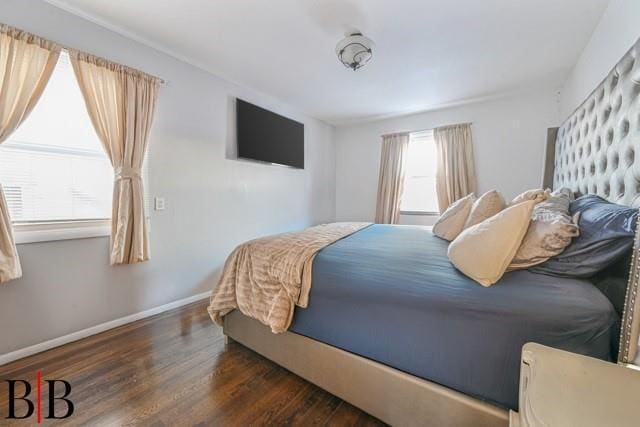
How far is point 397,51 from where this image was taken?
2.42 m

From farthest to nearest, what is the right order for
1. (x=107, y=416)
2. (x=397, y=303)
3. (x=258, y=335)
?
(x=258, y=335)
(x=107, y=416)
(x=397, y=303)

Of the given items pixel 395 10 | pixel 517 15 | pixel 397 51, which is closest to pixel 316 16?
pixel 395 10

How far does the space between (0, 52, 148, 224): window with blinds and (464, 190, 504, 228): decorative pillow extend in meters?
2.91

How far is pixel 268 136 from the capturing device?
11.5 feet

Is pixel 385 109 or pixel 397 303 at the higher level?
pixel 385 109

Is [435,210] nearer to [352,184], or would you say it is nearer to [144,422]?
[352,184]

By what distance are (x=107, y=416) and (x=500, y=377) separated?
185 centimetres

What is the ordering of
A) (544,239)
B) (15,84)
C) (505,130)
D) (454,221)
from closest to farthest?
(544,239)
(15,84)
(454,221)
(505,130)

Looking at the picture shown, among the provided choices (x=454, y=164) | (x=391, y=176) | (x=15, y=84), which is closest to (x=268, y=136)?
(x=391, y=176)

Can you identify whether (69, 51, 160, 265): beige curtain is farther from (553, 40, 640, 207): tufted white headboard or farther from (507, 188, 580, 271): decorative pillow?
(553, 40, 640, 207): tufted white headboard

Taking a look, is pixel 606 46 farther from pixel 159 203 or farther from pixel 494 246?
pixel 159 203

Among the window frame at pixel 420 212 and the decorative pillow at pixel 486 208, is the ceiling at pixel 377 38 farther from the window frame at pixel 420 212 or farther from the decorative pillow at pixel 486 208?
the decorative pillow at pixel 486 208

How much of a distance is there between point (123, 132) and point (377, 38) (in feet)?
7.61

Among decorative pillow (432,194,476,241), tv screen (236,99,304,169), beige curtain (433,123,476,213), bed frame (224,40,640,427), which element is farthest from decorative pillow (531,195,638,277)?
tv screen (236,99,304,169)
